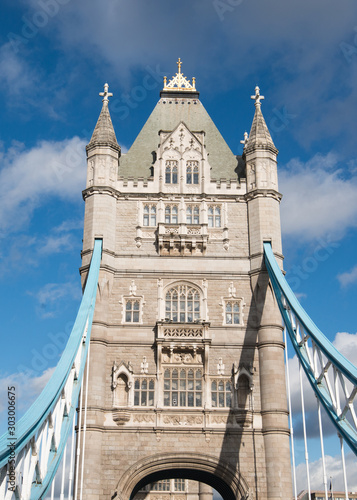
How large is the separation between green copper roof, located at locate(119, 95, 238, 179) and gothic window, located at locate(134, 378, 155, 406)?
9.95m

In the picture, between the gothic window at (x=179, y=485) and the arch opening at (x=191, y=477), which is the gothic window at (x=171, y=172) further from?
the gothic window at (x=179, y=485)

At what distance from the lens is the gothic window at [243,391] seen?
2648cm

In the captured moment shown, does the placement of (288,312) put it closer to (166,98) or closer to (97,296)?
(97,296)

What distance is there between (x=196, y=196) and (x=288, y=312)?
315 inches

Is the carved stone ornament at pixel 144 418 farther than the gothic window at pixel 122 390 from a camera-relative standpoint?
No

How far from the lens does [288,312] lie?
25156mm

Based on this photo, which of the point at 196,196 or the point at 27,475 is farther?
the point at 196,196

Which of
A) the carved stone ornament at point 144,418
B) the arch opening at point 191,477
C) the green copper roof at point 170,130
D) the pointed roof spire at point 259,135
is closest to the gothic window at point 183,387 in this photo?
the carved stone ornament at point 144,418

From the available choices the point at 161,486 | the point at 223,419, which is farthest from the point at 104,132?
the point at 161,486

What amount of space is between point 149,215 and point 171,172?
2507mm

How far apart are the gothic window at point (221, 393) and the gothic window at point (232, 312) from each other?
256cm

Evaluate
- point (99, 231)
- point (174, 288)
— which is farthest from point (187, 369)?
point (99, 231)

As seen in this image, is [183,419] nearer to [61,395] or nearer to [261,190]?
[61,395]

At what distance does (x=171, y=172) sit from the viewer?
31328 millimetres
